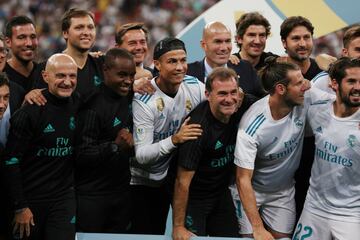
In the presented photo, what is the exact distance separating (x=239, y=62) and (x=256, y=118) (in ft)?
2.79

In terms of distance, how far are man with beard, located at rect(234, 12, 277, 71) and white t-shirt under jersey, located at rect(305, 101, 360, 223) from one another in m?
1.11

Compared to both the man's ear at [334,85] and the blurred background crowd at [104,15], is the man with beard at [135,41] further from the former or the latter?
the blurred background crowd at [104,15]

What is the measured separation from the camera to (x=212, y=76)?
4367 mm

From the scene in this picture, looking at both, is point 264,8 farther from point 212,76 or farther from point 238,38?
point 212,76

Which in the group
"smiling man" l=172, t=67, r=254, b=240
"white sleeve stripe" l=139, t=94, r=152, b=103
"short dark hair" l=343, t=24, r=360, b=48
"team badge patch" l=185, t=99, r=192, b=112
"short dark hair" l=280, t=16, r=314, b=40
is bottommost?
"smiling man" l=172, t=67, r=254, b=240

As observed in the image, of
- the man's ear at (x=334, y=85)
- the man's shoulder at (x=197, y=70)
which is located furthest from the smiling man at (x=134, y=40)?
the man's ear at (x=334, y=85)

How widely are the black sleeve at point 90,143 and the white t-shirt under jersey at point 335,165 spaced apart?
1266 millimetres

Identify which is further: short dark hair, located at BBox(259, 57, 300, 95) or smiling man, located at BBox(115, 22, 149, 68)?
smiling man, located at BBox(115, 22, 149, 68)

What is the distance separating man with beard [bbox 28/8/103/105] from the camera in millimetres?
4777

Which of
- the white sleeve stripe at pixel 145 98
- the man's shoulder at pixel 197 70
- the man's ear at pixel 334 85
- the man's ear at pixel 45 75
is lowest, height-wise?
the white sleeve stripe at pixel 145 98

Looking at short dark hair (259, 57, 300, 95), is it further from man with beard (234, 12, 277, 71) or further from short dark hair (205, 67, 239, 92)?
man with beard (234, 12, 277, 71)

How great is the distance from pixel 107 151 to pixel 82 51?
968mm

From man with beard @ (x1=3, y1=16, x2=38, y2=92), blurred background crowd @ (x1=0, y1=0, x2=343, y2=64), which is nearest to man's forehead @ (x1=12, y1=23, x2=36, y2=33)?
man with beard @ (x1=3, y1=16, x2=38, y2=92)

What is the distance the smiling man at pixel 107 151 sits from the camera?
175 inches
